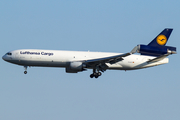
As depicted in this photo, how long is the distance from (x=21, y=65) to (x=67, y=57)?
828 centimetres

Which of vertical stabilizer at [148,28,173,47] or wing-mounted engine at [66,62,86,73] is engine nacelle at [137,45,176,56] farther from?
wing-mounted engine at [66,62,86,73]

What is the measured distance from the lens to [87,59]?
61000 mm

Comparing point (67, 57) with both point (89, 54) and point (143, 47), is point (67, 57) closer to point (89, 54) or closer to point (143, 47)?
point (89, 54)

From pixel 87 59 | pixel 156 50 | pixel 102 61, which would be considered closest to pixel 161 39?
pixel 156 50

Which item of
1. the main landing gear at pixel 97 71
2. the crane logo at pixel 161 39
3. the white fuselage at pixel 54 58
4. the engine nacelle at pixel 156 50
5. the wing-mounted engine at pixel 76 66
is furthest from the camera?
the crane logo at pixel 161 39

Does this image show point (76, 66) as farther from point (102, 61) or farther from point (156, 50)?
point (156, 50)

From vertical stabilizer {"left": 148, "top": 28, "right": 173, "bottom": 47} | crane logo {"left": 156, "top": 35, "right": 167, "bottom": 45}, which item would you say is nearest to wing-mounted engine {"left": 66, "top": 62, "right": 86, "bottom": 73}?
vertical stabilizer {"left": 148, "top": 28, "right": 173, "bottom": 47}

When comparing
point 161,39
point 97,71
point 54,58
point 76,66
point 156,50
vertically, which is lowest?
point 97,71

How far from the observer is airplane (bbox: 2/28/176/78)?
59375mm

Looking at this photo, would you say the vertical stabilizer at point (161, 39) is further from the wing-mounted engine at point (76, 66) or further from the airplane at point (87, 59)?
the wing-mounted engine at point (76, 66)

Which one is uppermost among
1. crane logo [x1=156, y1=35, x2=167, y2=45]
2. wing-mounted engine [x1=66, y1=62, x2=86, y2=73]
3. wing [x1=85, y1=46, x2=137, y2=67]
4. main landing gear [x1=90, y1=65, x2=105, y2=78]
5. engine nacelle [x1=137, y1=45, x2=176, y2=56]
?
crane logo [x1=156, y1=35, x2=167, y2=45]

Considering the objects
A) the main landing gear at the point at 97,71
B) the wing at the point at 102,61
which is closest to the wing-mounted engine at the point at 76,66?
the wing at the point at 102,61

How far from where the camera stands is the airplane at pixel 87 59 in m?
59.4

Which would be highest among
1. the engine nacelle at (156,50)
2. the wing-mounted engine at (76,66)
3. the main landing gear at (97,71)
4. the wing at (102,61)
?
the engine nacelle at (156,50)
